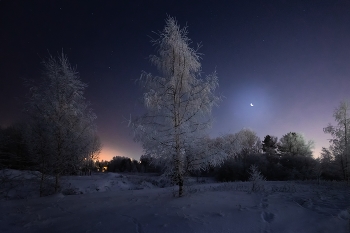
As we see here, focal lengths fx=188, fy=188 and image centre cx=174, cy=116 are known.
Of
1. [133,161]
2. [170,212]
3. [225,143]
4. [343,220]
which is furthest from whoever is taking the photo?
[133,161]

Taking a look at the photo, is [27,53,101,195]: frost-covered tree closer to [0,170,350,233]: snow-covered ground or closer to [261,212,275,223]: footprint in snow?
[0,170,350,233]: snow-covered ground

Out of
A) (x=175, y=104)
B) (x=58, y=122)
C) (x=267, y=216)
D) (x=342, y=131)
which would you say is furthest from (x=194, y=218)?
(x=342, y=131)

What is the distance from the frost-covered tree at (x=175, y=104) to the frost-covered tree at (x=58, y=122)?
5.37m

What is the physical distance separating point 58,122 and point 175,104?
23.9ft

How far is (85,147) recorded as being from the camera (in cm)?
1199

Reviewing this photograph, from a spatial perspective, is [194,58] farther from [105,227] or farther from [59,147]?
[59,147]

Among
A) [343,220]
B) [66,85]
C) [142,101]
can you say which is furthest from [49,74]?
[343,220]

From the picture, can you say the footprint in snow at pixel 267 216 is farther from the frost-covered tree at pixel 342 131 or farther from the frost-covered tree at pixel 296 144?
the frost-covered tree at pixel 296 144

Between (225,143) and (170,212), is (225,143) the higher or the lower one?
the higher one

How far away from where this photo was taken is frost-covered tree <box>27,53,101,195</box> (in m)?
11.0

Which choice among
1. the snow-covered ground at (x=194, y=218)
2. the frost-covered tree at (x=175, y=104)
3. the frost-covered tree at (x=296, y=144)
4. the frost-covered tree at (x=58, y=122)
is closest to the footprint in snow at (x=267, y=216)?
the snow-covered ground at (x=194, y=218)

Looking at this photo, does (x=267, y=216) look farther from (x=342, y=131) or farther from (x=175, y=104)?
(x=342, y=131)

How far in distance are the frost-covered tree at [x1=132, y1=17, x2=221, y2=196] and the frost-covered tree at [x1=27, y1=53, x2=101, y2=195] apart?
17.6 ft

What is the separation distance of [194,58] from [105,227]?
7612 millimetres
